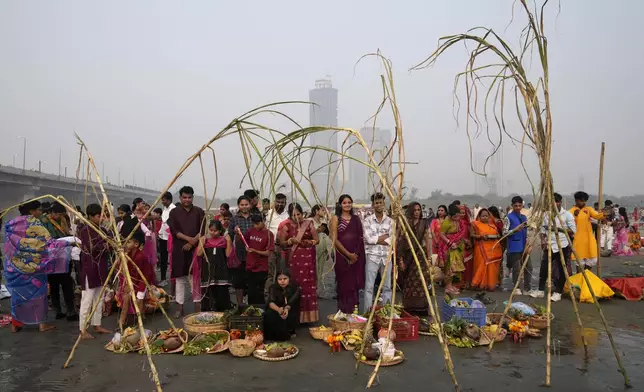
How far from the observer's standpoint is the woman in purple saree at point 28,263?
565 centimetres

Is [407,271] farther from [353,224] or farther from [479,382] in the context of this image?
[479,382]

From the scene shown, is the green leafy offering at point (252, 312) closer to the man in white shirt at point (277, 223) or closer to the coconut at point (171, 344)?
the coconut at point (171, 344)

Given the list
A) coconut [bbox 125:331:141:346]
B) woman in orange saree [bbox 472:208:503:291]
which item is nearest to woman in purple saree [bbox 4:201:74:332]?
coconut [bbox 125:331:141:346]

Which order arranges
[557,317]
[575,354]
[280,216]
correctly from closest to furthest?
[575,354] → [557,317] → [280,216]

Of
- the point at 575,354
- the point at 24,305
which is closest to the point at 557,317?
the point at 575,354

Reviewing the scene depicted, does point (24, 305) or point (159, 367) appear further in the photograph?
point (24, 305)

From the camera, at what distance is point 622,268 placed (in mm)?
11227

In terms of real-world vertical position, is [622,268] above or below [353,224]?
below

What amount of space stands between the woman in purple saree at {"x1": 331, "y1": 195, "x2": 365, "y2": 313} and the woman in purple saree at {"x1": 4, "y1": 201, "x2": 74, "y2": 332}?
11.9 ft

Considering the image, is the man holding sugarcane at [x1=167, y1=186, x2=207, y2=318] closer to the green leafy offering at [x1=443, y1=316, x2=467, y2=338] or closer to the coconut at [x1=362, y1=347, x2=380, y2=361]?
the coconut at [x1=362, y1=347, x2=380, y2=361]

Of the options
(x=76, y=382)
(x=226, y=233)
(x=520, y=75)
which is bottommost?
(x=76, y=382)

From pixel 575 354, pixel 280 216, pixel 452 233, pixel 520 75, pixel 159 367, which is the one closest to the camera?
pixel 520 75

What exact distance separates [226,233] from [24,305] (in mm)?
2838

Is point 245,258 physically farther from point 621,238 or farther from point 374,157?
point 621,238
